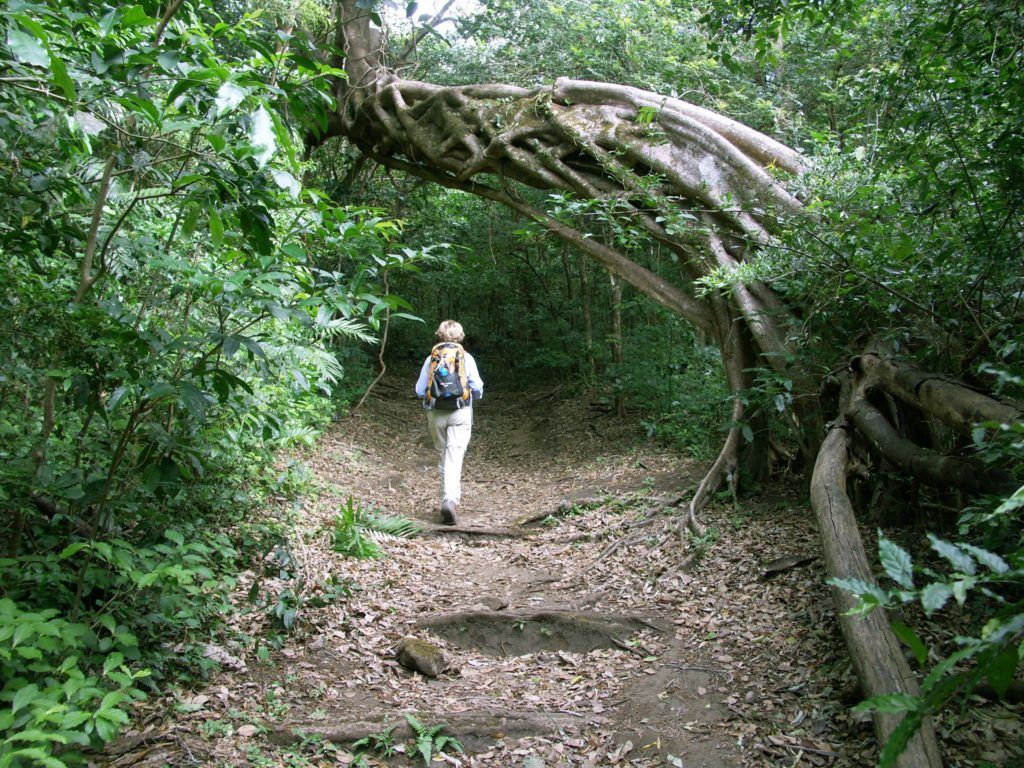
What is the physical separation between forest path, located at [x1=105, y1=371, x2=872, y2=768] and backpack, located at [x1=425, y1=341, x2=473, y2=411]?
51.3 inches

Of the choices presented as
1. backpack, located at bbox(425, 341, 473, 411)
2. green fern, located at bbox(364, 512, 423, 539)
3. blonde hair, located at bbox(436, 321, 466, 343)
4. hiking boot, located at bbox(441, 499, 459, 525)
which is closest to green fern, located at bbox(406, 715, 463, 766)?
green fern, located at bbox(364, 512, 423, 539)

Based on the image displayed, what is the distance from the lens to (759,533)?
17.8ft

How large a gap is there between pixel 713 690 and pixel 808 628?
712mm

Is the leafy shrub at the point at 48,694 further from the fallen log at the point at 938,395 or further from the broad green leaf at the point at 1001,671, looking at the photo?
the fallen log at the point at 938,395

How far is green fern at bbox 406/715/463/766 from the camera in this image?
315 centimetres

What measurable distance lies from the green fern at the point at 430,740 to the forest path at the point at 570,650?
0.14ft

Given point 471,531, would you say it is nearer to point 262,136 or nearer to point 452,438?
point 452,438

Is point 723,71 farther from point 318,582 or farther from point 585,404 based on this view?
point 318,582

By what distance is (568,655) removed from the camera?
170 inches

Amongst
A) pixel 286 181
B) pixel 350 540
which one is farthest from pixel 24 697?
pixel 350 540

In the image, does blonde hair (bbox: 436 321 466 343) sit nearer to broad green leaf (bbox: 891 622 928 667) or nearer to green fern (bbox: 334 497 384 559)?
green fern (bbox: 334 497 384 559)

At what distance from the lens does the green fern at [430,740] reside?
3154mm

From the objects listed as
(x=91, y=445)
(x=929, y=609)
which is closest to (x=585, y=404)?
(x=91, y=445)

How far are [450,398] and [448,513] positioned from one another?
3.87 ft
